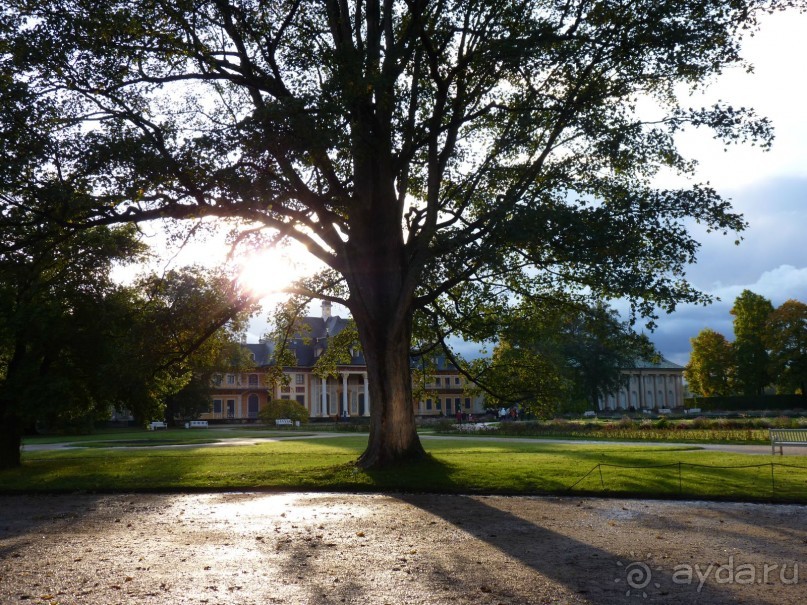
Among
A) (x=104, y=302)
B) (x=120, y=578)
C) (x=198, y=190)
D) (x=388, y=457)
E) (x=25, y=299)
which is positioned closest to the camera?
(x=120, y=578)

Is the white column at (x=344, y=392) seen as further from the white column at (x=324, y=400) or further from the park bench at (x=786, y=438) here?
the park bench at (x=786, y=438)

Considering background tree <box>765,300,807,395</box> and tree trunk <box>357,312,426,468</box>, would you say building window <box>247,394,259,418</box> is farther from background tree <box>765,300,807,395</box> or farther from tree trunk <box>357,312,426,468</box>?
tree trunk <box>357,312,426,468</box>

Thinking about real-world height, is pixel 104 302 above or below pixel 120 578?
above

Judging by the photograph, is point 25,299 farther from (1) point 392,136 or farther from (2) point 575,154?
(2) point 575,154

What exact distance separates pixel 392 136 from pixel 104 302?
10.8 meters

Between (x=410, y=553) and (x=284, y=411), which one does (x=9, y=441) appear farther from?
(x=284, y=411)

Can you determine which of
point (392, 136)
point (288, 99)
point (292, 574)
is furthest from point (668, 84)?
point (292, 574)

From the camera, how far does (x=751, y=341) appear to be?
70500 millimetres

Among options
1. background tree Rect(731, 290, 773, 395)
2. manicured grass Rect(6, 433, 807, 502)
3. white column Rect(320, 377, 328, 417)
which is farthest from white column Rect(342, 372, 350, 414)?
manicured grass Rect(6, 433, 807, 502)

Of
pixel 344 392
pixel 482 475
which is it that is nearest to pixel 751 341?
pixel 344 392

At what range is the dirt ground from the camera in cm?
677

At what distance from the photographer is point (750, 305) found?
7112cm

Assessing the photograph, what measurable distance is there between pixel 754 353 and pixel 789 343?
22.6 feet

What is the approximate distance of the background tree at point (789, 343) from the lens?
206 feet
